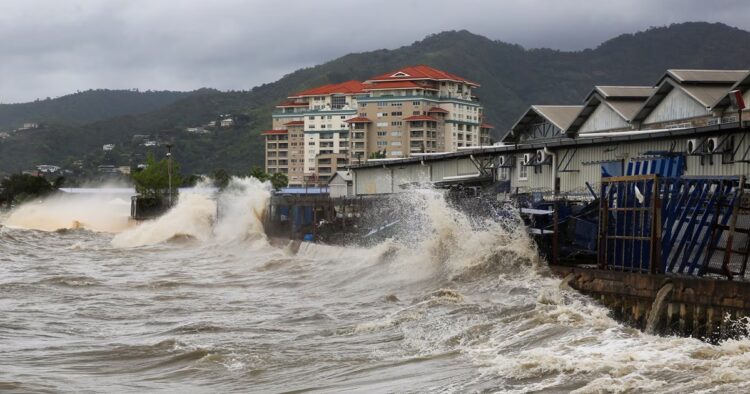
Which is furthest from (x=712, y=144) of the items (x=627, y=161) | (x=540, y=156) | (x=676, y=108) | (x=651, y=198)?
(x=676, y=108)

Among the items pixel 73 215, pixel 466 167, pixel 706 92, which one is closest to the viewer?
pixel 706 92

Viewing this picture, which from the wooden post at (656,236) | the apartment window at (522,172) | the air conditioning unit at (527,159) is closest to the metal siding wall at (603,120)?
the apartment window at (522,172)

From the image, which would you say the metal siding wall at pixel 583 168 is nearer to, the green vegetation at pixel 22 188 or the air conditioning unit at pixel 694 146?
the air conditioning unit at pixel 694 146

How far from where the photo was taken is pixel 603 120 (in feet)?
151

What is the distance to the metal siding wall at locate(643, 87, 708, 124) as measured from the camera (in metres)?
39.7

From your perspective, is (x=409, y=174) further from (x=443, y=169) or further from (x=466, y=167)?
(x=466, y=167)

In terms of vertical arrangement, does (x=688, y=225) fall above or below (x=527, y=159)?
below

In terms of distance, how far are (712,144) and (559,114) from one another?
23169 millimetres

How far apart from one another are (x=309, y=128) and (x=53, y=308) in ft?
457

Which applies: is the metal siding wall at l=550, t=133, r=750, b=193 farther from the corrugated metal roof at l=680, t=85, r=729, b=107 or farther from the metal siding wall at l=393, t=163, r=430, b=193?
the metal siding wall at l=393, t=163, r=430, b=193

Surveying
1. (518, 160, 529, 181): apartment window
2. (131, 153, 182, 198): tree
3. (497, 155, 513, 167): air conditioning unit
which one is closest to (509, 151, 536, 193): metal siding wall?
(518, 160, 529, 181): apartment window

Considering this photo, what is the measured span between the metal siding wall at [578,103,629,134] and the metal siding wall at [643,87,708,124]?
8.75 feet

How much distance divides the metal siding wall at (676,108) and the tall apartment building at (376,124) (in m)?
97.0

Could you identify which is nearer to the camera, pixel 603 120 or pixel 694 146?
pixel 694 146
